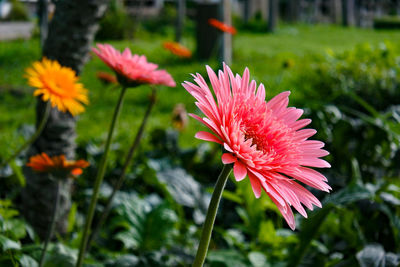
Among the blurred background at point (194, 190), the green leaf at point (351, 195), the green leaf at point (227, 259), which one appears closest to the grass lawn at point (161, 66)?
the blurred background at point (194, 190)

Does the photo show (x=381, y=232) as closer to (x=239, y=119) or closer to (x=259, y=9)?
(x=239, y=119)

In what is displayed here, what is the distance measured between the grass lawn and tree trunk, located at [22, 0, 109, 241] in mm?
201

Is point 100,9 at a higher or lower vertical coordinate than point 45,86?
higher

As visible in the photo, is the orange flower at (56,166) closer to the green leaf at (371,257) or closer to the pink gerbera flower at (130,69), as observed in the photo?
the pink gerbera flower at (130,69)

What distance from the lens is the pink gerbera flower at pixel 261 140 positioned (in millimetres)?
784

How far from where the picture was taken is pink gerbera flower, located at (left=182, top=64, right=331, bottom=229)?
2.57 ft

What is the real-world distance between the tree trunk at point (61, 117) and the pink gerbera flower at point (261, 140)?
1.12 meters

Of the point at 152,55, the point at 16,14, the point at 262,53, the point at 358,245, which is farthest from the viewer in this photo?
the point at 16,14

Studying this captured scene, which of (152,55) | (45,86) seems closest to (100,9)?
(45,86)

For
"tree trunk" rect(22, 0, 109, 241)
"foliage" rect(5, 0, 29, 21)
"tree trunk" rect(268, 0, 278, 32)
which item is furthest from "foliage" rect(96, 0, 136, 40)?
"tree trunk" rect(22, 0, 109, 241)

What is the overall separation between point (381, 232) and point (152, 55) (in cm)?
601

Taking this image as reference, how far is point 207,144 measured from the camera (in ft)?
9.49

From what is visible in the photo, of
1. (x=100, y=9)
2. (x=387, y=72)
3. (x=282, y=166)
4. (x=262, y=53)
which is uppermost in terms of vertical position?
(x=100, y=9)

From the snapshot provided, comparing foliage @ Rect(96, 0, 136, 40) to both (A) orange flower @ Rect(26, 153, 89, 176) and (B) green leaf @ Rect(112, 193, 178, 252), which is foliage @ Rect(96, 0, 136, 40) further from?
(A) orange flower @ Rect(26, 153, 89, 176)
